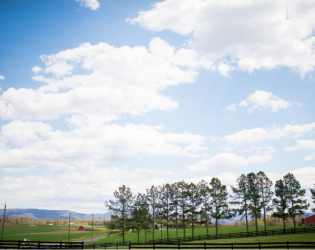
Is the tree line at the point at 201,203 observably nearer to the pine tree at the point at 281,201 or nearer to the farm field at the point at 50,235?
the pine tree at the point at 281,201

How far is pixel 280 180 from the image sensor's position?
5881 cm

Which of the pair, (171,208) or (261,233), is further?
(171,208)

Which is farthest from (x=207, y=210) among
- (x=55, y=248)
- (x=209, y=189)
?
(x=55, y=248)

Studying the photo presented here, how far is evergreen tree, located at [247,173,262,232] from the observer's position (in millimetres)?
54250

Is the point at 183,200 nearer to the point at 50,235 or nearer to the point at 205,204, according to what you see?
the point at 205,204

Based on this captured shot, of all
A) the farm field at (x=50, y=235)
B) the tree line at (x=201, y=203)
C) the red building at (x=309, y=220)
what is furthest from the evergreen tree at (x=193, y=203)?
the farm field at (x=50, y=235)

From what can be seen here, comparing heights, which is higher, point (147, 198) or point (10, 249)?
point (147, 198)

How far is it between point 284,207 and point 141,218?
98.9ft

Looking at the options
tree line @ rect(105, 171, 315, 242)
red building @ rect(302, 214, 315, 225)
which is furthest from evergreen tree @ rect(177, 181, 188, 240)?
red building @ rect(302, 214, 315, 225)

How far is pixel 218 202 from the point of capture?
55812mm

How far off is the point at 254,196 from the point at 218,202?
7.44 m

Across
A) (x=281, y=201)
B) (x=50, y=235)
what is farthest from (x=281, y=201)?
(x=50, y=235)

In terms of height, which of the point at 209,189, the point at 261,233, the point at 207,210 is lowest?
the point at 261,233

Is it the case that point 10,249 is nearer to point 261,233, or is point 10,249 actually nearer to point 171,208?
point 171,208
